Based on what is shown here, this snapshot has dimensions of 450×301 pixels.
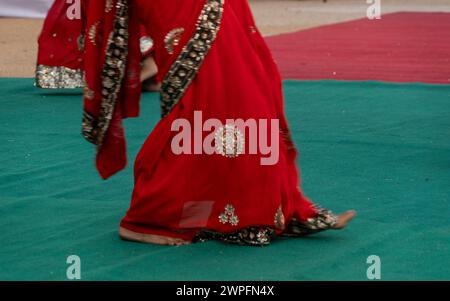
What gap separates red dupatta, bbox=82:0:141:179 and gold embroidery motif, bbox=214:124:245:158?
373 mm

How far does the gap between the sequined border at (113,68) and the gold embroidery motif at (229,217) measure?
502 mm

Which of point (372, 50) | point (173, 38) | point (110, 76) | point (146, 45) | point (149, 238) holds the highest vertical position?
point (173, 38)

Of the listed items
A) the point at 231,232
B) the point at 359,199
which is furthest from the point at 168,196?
the point at 359,199

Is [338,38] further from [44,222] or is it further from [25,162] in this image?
[44,222]

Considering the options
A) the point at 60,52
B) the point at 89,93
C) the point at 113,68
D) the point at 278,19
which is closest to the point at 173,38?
the point at 113,68

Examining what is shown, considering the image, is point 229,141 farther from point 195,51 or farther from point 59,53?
point 59,53

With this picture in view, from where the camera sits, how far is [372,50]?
9602 mm

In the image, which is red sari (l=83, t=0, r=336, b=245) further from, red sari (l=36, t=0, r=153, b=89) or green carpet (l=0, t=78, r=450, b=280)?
red sari (l=36, t=0, r=153, b=89)

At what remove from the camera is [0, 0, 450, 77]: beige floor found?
9.48m

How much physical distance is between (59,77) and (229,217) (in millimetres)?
3759

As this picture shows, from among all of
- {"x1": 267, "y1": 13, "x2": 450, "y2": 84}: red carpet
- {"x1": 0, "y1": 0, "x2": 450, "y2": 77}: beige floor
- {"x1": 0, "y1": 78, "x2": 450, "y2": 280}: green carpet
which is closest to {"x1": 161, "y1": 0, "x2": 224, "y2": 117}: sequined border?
{"x1": 0, "y1": 78, "x2": 450, "y2": 280}: green carpet

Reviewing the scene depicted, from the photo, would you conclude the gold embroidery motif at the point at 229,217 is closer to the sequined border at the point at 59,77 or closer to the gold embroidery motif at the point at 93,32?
the gold embroidery motif at the point at 93,32

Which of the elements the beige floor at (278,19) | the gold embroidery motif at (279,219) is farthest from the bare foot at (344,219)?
the beige floor at (278,19)

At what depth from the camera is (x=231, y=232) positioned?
12.5ft
